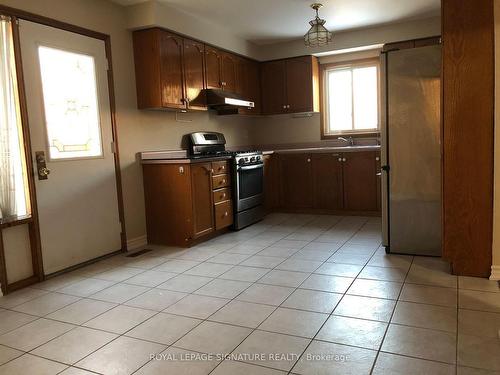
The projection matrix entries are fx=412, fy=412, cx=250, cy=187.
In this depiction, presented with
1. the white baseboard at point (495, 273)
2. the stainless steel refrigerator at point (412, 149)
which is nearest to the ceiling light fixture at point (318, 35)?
the stainless steel refrigerator at point (412, 149)

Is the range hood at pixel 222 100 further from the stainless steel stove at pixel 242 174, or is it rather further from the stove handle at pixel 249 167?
the stove handle at pixel 249 167

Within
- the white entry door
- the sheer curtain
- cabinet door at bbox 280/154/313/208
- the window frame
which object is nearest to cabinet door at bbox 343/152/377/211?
cabinet door at bbox 280/154/313/208

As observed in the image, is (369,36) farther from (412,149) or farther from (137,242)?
(137,242)

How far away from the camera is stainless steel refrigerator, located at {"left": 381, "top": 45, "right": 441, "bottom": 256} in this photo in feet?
11.0

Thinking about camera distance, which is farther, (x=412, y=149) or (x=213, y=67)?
(x=213, y=67)

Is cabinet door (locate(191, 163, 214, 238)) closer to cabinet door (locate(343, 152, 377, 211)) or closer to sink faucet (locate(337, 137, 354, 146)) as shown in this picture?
cabinet door (locate(343, 152, 377, 211))

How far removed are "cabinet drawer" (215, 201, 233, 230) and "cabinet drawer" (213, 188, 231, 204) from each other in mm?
47

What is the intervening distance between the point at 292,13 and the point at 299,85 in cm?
143

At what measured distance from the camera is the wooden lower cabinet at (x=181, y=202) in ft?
13.6

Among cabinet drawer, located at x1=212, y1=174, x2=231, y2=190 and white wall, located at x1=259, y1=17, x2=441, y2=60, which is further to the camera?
white wall, located at x1=259, y1=17, x2=441, y2=60

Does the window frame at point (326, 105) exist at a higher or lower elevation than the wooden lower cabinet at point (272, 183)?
higher

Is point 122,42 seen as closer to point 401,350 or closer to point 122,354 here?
point 122,354

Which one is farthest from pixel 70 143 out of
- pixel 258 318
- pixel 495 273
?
pixel 495 273

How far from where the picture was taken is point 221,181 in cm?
462
